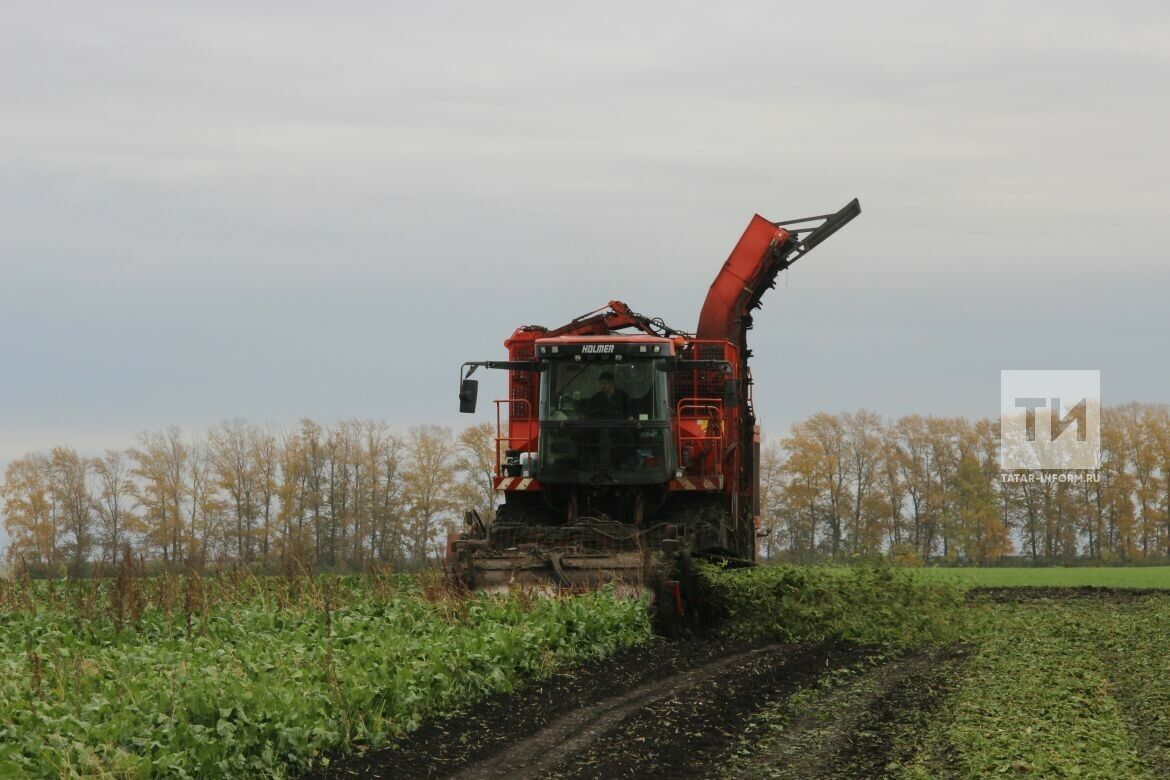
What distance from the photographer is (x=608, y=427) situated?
54.8 feet

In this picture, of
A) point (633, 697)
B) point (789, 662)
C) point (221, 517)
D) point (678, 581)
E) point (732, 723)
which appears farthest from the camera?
point (221, 517)

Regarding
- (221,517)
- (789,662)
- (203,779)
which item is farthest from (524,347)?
(221,517)

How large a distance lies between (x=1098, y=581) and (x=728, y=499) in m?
20.2

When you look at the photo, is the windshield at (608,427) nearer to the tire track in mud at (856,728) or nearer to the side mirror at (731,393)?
the side mirror at (731,393)

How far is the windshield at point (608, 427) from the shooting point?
16.7 metres

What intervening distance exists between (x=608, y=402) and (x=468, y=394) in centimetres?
181

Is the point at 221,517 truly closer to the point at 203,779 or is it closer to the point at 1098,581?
the point at 1098,581

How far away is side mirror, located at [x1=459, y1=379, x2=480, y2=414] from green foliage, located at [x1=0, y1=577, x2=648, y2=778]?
2.29 meters

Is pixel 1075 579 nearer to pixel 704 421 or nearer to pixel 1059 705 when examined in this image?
pixel 704 421

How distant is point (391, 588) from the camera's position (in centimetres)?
1495

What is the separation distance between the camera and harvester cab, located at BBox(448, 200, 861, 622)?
14805mm

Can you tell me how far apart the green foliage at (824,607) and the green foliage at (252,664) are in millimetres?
1504

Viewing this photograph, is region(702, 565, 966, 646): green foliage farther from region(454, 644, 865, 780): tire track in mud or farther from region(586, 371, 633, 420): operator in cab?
region(586, 371, 633, 420): operator in cab

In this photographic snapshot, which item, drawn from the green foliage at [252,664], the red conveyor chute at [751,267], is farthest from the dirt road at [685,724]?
the red conveyor chute at [751,267]
